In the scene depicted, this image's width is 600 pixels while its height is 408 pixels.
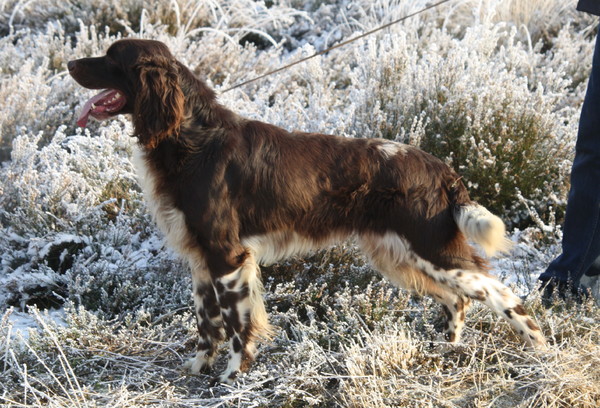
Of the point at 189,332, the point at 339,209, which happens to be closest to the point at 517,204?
the point at 339,209

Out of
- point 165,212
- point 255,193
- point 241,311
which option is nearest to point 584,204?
point 255,193

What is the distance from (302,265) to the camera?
143 inches

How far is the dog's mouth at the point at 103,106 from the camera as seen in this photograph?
9.27ft

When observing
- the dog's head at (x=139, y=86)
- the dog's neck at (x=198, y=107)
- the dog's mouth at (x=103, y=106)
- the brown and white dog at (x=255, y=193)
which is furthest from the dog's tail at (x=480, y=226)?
the dog's mouth at (x=103, y=106)

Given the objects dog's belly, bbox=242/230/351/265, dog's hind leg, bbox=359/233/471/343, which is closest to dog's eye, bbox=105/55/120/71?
dog's belly, bbox=242/230/351/265

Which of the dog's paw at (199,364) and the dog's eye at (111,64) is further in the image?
the dog's paw at (199,364)

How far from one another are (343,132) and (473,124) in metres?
0.87

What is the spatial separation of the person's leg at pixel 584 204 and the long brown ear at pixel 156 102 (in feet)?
6.43

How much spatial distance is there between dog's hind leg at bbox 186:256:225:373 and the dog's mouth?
821 mm

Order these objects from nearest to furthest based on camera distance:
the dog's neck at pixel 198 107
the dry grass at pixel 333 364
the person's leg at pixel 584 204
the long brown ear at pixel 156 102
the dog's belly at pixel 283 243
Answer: the dry grass at pixel 333 364 → the long brown ear at pixel 156 102 → the dog's neck at pixel 198 107 → the dog's belly at pixel 283 243 → the person's leg at pixel 584 204

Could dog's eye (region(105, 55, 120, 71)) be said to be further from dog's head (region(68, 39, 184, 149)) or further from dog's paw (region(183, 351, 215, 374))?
dog's paw (region(183, 351, 215, 374))

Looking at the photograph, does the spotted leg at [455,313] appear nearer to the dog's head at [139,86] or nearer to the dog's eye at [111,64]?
the dog's head at [139,86]

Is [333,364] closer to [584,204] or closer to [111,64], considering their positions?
[584,204]

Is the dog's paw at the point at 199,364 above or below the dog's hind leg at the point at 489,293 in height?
below
